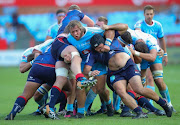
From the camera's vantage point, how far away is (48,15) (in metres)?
26.7

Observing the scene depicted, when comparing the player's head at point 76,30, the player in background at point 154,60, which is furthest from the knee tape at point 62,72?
the player in background at point 154,60

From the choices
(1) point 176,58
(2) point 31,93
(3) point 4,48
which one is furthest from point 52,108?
(3) point 4,48

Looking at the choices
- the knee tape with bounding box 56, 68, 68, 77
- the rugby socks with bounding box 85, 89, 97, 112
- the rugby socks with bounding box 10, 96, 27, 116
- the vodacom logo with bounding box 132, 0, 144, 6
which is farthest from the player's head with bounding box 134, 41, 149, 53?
the vodacom logo with bounding box 132, 0, 144, 6

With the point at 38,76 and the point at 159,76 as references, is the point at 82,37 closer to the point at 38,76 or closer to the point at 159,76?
the point at 38,76

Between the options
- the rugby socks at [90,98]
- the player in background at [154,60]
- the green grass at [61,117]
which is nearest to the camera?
the green grass at [61,117]

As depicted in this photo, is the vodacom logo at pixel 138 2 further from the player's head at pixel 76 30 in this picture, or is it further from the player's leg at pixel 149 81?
the player's head at pixel 76 30

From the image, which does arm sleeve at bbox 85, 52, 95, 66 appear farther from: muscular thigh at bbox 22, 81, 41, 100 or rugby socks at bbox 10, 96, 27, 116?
rugby socks at bbox 10, 96, 27, 116

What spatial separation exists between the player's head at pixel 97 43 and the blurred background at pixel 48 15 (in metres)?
17.5

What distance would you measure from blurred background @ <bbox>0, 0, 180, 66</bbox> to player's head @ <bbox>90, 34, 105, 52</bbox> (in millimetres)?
17484

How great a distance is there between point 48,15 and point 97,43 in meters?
19.9

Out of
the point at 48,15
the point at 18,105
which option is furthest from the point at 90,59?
the point at 48,15

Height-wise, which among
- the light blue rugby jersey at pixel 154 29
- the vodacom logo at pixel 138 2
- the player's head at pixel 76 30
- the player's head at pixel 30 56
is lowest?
the player's head at pixel 30 56

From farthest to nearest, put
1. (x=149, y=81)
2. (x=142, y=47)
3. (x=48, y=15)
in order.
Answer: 1. (x=48, y=15)
2. (x=149, y=81)
3. (x=142, y=47)

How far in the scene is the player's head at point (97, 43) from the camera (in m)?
7.31
